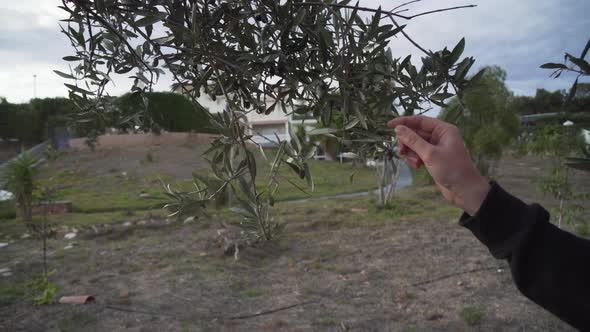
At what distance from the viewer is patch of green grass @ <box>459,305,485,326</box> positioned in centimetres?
355

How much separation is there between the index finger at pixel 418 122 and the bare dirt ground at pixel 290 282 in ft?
9.54

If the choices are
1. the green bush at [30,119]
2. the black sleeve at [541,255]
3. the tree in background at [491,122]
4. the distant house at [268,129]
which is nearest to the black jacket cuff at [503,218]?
the black sleeve at [541,255]

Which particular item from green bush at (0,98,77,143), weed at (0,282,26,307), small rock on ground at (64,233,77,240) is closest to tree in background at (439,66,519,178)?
small rock on ground at (64,233,77,240)

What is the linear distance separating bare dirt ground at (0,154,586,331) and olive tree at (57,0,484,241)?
287cm

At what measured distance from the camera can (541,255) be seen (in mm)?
920

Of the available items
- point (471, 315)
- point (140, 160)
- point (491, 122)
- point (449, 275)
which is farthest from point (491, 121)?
point (140, 160)

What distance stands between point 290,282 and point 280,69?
404cm

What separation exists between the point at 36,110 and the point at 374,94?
1010 inches

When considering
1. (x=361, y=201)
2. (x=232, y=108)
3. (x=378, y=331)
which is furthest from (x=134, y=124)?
(x=361, y=201)

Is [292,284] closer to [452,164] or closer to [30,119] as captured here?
[452,164]

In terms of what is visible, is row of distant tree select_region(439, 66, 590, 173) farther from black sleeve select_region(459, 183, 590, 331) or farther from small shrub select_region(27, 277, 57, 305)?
black sleeve select_region(459, 183, 590, 331)

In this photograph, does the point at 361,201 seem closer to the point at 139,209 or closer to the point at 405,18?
the point at 139,209

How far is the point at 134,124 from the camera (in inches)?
54.6

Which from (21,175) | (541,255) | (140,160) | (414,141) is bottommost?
(140,160)
